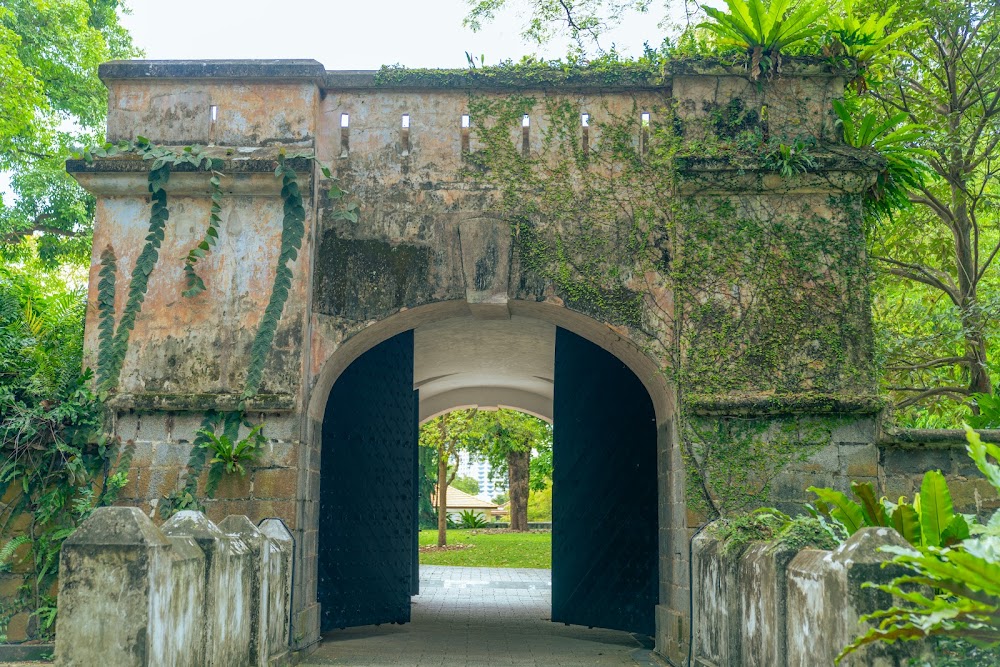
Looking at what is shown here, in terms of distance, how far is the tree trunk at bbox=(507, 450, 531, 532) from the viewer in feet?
76.3

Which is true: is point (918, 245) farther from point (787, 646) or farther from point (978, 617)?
point (978, 617)

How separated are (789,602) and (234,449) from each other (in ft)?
13.2

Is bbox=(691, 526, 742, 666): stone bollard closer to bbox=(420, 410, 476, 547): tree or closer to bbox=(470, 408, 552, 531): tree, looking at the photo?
bbox=(470, 408, 552, 531): tree

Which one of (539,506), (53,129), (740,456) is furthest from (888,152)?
(539,506)

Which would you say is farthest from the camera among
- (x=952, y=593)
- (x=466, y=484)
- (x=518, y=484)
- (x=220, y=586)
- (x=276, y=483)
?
(x=466, y=484)

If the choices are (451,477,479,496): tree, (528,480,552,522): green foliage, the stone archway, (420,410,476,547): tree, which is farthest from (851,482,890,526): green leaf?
(451,477,479,496): tree

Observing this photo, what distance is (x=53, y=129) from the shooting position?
13.8m

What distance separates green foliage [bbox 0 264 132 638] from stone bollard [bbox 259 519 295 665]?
1193mm

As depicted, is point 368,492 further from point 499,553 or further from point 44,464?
point 499,553

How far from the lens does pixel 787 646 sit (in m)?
4.02

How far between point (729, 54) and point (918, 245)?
5.26m

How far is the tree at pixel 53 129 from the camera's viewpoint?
1302cm

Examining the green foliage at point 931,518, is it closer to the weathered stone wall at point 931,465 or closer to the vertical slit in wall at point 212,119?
the weathered stone wall at point 931,465

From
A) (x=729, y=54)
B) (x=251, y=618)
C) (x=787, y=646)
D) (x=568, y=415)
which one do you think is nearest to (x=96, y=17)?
(x=568, y=415)
